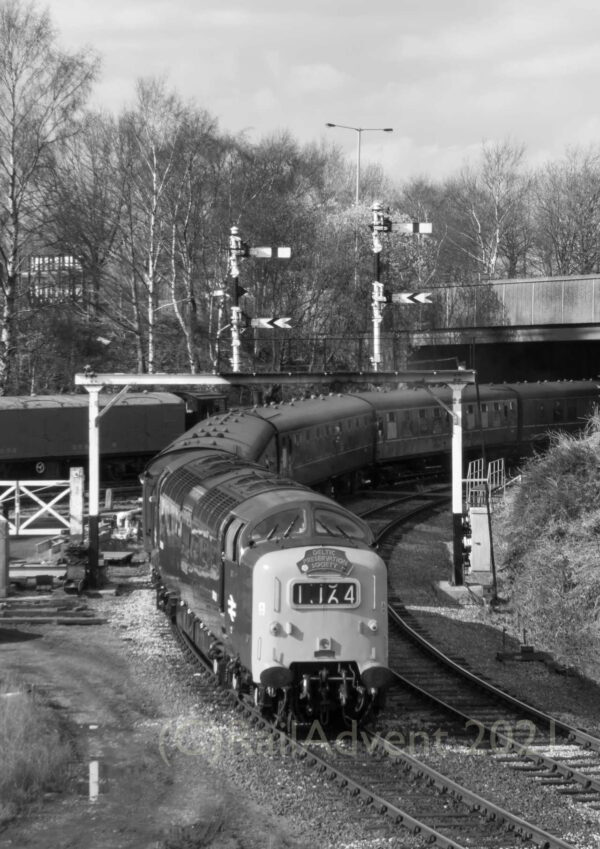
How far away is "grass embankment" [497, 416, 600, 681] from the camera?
17.1 metres

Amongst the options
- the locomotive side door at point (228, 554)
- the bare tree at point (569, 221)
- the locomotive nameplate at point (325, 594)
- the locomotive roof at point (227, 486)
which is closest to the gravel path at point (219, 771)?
the locomotive side door at point (228, 554)

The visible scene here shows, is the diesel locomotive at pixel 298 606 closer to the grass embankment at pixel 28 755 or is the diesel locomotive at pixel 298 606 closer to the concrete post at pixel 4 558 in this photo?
the grass embankment at pixel 28 755

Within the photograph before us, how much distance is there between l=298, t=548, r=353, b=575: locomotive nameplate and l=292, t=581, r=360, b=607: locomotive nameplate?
128mm

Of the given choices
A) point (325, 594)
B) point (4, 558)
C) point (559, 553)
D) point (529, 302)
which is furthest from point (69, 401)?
point (325, 594)

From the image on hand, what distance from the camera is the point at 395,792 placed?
10.4 meters

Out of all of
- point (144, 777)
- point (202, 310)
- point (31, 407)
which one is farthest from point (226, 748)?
point (202, 310)

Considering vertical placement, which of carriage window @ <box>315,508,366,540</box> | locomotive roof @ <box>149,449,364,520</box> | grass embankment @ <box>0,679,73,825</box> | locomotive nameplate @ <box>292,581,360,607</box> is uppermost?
locomotive roof @ <box>149,449,364,520</box>

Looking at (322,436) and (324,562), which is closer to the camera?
(324,562)

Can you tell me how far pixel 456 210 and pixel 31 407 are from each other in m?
58.1

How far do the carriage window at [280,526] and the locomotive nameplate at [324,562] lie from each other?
1.28ft

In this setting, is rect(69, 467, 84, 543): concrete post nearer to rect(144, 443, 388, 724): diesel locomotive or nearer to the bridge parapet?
rect(144, 443, 388, 724): diesel locomotive

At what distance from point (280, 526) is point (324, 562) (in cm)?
72

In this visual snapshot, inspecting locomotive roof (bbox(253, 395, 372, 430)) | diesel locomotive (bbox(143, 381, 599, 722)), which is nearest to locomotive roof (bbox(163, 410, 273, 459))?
diesel locomotive (bbox(143, 381, 599, 722))

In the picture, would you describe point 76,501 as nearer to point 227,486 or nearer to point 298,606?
point 227,486
